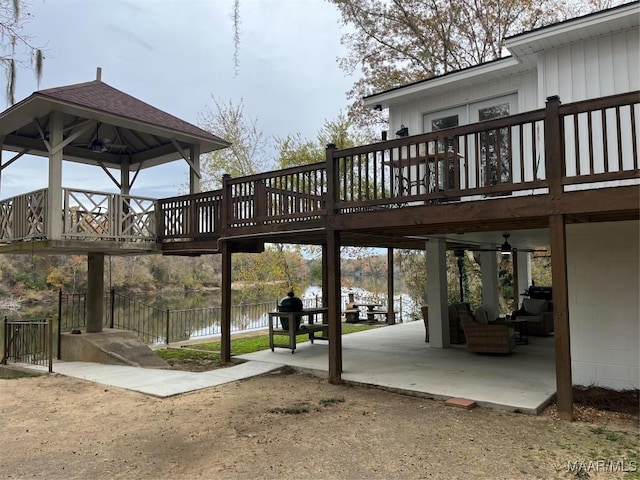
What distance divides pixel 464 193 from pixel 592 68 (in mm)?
3169

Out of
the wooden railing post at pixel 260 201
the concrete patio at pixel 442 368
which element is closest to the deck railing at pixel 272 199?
the wooden railing post at pixel 260 201

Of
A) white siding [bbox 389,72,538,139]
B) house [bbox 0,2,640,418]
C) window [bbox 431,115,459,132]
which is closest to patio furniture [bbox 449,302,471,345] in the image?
house [bbox 0,2,640,418]

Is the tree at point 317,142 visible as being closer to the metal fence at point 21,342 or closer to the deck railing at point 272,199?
the deck railing at point 272,199

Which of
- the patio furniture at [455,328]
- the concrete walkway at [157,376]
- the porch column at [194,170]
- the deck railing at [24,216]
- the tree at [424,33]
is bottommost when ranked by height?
the concrete walkway at [157,376]

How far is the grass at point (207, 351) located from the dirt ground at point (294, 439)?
9.62 ft

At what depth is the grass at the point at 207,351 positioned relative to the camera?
9391 millimetres

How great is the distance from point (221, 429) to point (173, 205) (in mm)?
6724

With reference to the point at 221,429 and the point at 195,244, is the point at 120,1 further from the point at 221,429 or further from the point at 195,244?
the point at 221,429

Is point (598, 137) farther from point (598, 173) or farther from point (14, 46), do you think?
point (14, 46)

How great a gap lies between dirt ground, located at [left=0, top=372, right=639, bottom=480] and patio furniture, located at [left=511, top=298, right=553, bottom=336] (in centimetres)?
586

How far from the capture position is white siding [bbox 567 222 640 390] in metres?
6.12

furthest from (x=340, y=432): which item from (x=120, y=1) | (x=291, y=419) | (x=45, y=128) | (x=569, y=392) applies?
(x=45, y=128)

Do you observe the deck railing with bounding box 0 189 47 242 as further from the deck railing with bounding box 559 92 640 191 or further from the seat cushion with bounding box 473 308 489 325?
the deck railing with bounding box 559 92 640 191

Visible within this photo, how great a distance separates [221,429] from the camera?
4945 millimetres
